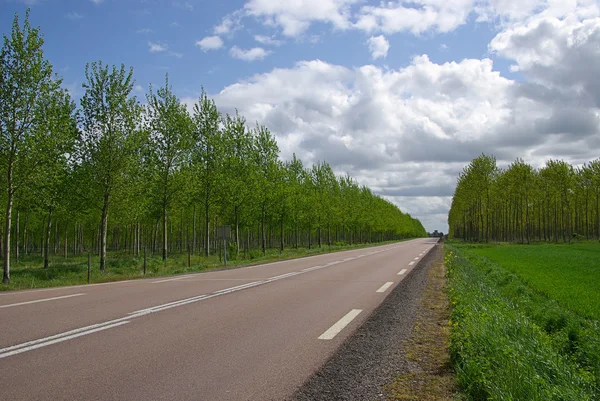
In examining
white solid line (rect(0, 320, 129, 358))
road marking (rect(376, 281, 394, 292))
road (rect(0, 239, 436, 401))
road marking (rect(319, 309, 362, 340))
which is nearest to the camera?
road (rect(0, 239, 436, 401))

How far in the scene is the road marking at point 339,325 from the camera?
6363 mm

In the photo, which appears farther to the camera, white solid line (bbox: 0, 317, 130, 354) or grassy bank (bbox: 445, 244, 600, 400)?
white solid line (bbox: 0, 317, 130, 354)

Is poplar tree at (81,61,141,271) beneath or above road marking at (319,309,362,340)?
above

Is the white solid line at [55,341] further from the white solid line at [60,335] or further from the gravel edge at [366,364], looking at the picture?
the gravel edge at [366,364]

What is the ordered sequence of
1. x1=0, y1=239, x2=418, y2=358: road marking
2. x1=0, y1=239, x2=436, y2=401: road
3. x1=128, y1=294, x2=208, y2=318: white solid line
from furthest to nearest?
x1=128, y1=294, x2=208, y2=318: white solid line, x1=0, y1=239, x2=418, y2=358: road marking, x1=0, y1=239, x2=436, y2=401: road

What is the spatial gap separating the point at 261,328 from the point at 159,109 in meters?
27.2

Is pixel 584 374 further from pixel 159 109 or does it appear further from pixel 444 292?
pixel 159 109

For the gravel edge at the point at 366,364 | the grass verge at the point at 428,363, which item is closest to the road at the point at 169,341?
the gravel edge at the point at 366,364

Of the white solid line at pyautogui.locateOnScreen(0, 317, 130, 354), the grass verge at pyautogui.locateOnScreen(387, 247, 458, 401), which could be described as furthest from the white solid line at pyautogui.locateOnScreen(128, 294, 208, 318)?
the grass verge at pyautogui.locateOnScreen(387, 247, 458, 401)

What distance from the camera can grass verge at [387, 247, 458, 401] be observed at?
420cm

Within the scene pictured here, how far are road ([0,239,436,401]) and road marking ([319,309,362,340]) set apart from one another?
2cm

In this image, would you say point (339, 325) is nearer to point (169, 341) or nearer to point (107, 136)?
point (169, 341)

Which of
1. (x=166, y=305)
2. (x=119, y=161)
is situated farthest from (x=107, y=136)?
(x=166, y=305)

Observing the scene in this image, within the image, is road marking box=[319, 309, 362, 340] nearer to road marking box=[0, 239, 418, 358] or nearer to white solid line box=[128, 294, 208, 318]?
road marking box=[0, 239, 418, 358]
